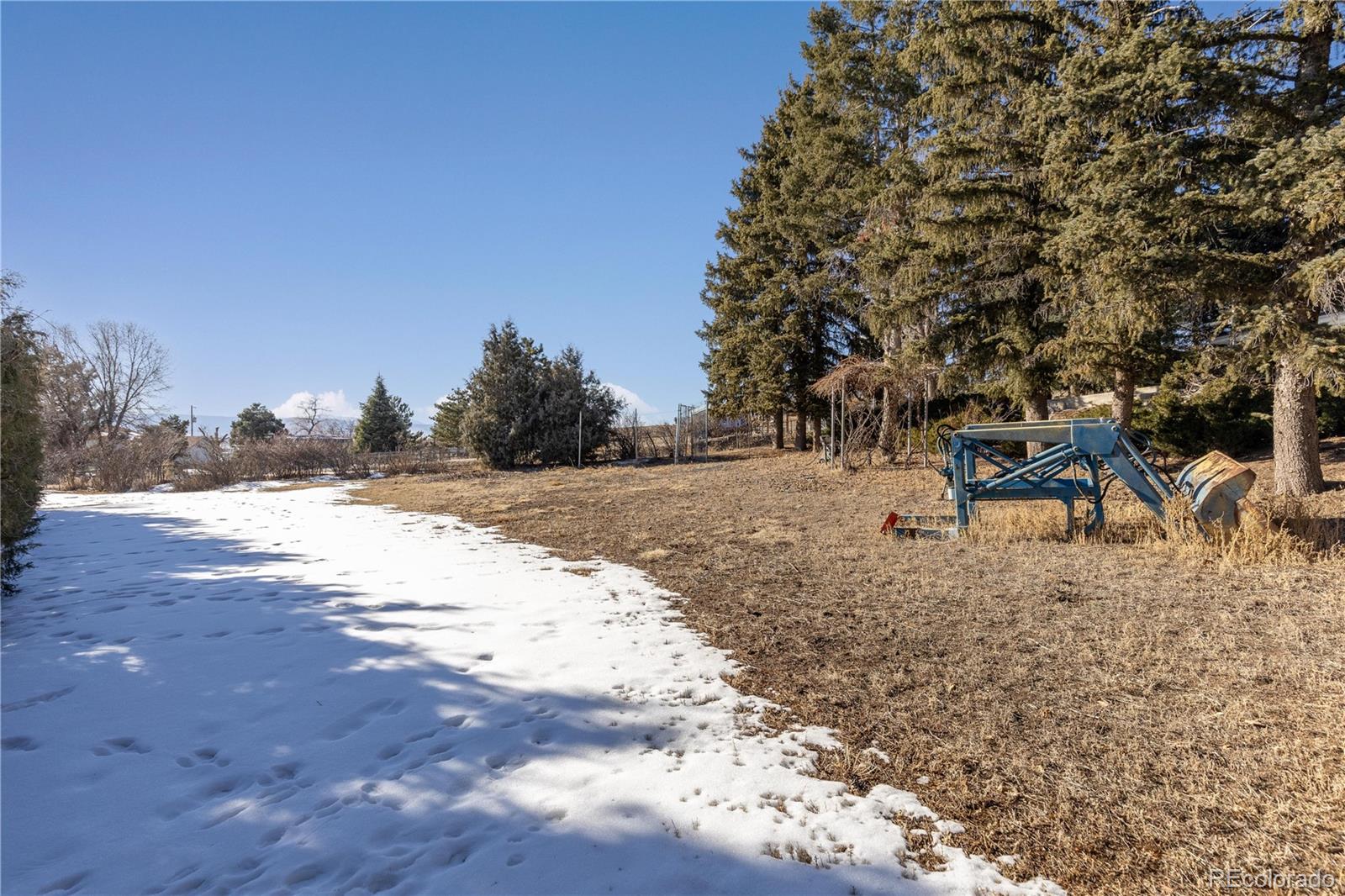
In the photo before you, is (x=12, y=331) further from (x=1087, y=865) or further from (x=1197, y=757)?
(x=1197, y=757)

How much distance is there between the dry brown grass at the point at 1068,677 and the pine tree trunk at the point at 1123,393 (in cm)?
325

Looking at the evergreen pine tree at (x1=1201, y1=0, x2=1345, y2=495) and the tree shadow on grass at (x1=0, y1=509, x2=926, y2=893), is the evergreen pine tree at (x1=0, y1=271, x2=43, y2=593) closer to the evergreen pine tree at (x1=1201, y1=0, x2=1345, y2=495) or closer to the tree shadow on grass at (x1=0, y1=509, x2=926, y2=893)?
the tree shadow on grass at (x1=0, y1=509, x2=926, y2=893)

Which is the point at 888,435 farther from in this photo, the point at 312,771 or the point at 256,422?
the point at 256,422

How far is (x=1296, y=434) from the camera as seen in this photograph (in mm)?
8367

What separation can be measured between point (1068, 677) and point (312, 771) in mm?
4132

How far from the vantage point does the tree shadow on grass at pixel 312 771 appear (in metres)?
2.21

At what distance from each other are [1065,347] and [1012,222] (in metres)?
2.67

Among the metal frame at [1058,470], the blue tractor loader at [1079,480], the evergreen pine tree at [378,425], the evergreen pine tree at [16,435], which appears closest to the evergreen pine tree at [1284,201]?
the blue tractor loader at [1079,480]

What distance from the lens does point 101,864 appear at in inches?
89.4

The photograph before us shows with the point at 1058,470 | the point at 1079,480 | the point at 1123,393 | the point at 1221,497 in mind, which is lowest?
the point at 1221,497

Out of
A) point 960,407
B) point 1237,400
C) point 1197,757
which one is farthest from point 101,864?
point 960,407

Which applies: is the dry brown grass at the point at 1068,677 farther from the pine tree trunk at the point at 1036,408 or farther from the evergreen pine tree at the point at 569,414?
the evergreen pine tree at the point at 569,414

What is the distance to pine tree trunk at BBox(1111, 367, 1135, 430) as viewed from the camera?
10.6 m

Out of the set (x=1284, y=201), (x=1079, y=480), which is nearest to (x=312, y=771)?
(x=1079, y=480)
